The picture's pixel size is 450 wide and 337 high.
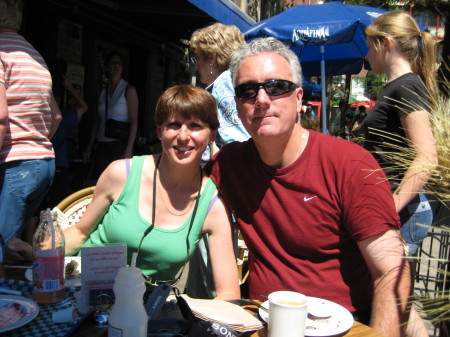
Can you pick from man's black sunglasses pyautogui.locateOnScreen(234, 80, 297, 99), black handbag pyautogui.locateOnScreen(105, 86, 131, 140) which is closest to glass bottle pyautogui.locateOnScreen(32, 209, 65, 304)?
man's black sunglasses pyautogui.locateOnScreen(234, 80, 297, 99)

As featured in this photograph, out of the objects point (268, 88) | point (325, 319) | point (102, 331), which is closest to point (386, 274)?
point (325, 319)

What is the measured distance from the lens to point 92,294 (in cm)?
132

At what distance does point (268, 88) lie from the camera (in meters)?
1.76

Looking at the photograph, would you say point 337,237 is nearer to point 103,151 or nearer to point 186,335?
point 186,335

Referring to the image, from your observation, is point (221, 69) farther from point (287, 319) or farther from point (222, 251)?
point (287, 319)

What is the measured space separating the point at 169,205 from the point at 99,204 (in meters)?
0.34

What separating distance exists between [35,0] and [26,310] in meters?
5.17

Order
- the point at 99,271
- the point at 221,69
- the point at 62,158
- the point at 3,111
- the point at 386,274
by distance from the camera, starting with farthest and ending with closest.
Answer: the point at 62,158 < the point at 221,69 < the point at 3,111 < the point at 386,274 < the point at 99,271

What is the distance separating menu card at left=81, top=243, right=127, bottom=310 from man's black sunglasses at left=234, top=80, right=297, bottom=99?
0.82m

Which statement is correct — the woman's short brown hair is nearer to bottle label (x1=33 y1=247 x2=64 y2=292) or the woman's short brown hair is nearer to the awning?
bottle label (x1=33 y1=247 x2=64 y2=292)

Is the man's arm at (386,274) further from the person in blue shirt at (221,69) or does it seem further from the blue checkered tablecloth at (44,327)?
the person in blue shirt at (221,69)

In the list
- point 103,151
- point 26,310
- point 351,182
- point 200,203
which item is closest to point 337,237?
point 351,182

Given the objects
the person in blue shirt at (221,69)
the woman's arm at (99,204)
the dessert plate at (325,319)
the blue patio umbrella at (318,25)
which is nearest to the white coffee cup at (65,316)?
the dessert plate at (325,319)

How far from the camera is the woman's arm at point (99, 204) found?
1920 millimetres
